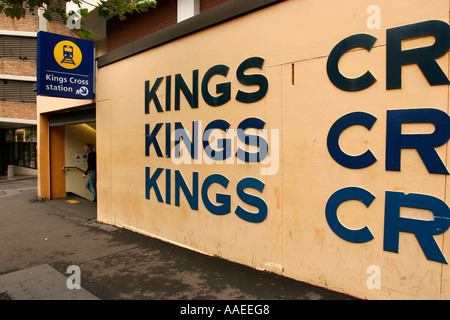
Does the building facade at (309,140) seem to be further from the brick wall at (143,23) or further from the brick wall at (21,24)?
the brick wall at (21,24)

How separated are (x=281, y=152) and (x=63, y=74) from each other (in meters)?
5.84

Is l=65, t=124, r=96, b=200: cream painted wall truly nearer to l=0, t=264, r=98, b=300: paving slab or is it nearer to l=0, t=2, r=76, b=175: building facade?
l=0, t=264, r=98, b=300: paving slab

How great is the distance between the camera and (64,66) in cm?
711

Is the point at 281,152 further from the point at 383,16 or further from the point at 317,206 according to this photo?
the point at 383,16

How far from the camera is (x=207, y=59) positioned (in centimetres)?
516

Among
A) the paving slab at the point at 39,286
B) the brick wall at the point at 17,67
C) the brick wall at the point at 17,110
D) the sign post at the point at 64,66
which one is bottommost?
the paving slab at the point at 39,286

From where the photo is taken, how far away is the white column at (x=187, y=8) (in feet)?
22.5

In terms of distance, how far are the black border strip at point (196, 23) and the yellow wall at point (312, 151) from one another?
0.38ft

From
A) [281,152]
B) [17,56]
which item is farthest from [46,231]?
[17,56]

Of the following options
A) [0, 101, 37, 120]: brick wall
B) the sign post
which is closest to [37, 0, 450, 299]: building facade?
the sign post

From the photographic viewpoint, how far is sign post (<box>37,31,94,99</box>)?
22.0 feet

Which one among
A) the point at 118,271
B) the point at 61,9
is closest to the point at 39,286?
the point at 118,271

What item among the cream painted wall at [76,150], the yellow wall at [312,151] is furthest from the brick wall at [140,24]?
the cream painted wall at [76,150]

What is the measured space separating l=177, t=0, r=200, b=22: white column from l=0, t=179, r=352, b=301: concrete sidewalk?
17.0 ft
